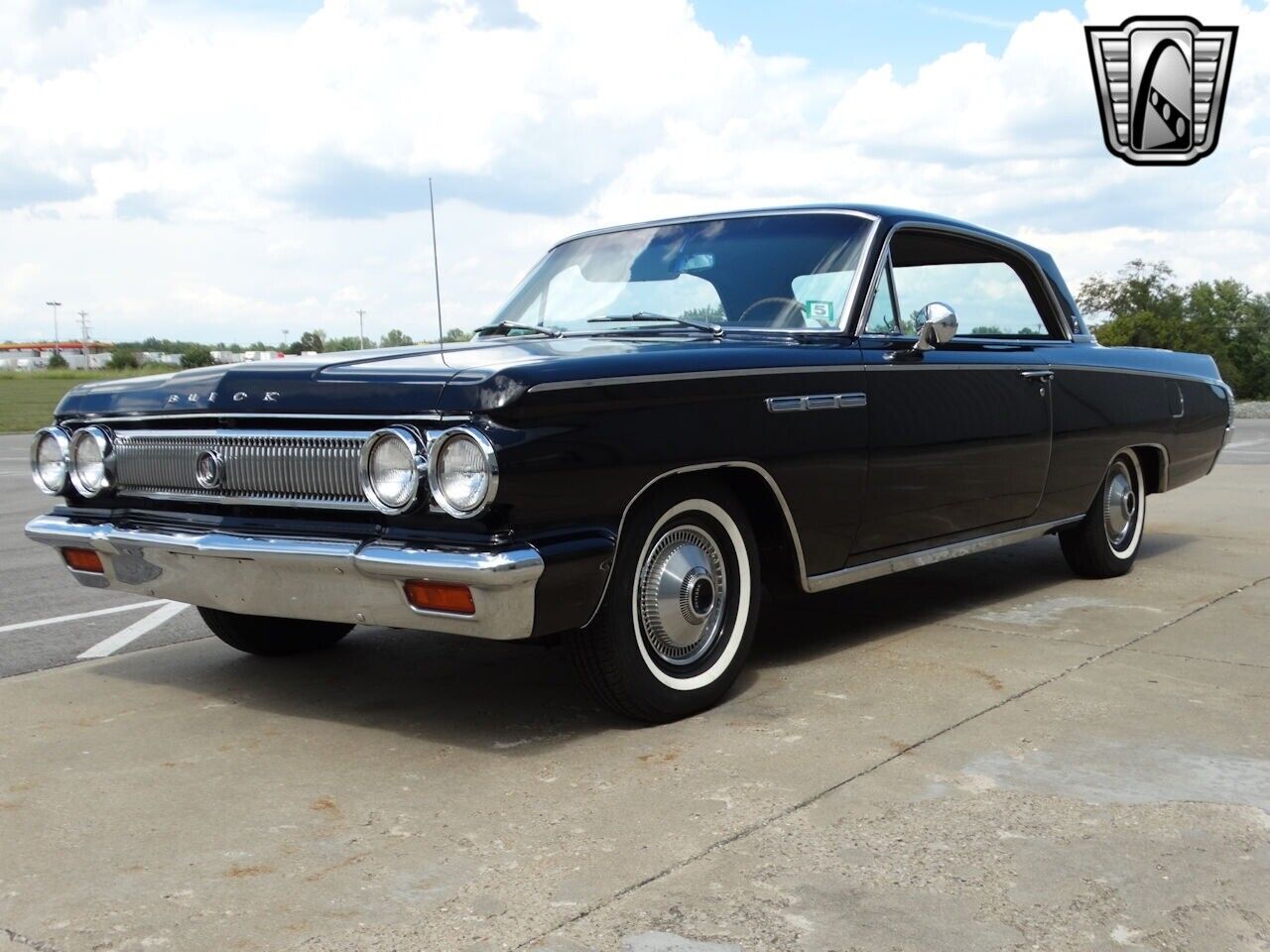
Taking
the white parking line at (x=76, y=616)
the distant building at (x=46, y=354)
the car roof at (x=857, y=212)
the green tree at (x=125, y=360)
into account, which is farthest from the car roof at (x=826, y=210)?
the distant building at (x=46, y=354)

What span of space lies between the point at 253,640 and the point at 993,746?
271 cm

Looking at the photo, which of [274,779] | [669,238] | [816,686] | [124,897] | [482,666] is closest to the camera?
[124,897]

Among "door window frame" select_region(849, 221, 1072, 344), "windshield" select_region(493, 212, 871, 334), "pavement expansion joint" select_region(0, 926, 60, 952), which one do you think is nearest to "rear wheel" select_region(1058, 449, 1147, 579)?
"door window frame" select_region(849, 221, 1072, 344)

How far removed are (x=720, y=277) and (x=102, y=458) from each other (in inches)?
87.1

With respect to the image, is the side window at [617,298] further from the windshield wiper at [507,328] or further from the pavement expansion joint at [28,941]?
the pavement expansion joint at [28,941]

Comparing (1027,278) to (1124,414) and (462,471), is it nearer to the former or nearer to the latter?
(1124,414)

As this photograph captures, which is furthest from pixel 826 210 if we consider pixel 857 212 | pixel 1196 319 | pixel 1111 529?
pixel 1196 319

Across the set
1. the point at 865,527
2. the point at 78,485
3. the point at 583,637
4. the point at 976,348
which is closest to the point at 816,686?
the point at 865,527

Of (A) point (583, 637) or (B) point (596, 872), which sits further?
(A) point (583, 637)

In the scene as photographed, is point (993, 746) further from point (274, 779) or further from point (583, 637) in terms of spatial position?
point (274, 779)

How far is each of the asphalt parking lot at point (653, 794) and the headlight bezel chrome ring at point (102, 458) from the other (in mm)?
705

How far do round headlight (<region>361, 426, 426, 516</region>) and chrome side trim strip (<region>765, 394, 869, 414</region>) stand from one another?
1.21 metres

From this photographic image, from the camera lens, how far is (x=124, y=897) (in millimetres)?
2934

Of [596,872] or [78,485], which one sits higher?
[78,485]
